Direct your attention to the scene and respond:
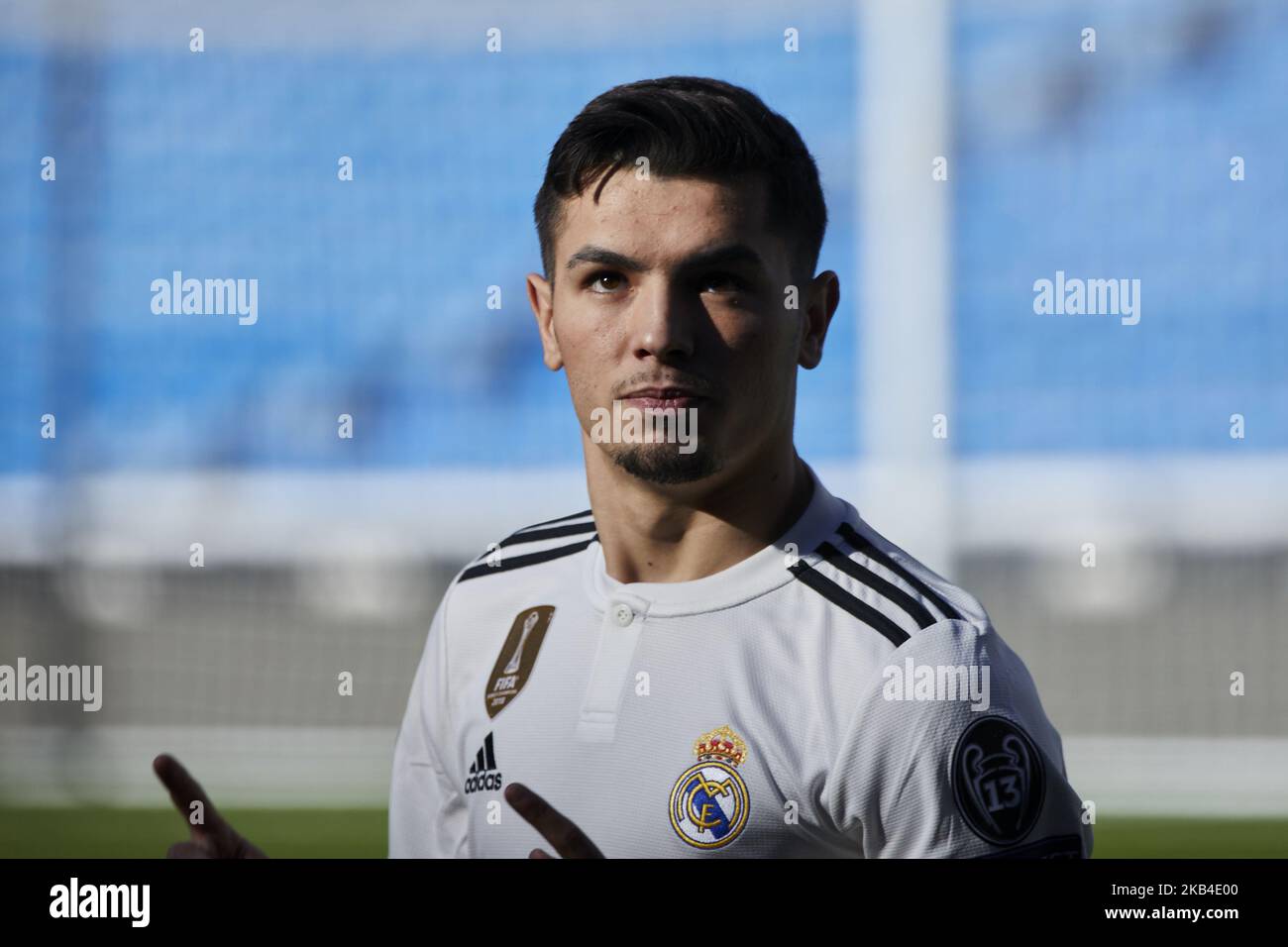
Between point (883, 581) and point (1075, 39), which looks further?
point (1075, 39)

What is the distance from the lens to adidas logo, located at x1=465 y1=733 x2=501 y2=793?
59.6 inches

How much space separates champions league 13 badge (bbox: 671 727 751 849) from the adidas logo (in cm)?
25

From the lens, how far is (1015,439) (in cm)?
198

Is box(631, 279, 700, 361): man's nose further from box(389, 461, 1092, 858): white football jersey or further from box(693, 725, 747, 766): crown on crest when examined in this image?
box(693, 725, 747, 766): crown on crest

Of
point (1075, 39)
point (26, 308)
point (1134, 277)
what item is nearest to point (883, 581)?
point (1134, 277)

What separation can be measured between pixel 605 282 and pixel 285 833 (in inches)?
46.8

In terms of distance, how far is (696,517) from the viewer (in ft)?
5.01

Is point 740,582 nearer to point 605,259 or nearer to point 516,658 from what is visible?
point 516,658

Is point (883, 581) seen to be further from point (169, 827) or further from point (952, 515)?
point (169, 827)

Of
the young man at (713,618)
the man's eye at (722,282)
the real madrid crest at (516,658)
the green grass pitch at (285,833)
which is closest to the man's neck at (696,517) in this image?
the young man at (713,618)

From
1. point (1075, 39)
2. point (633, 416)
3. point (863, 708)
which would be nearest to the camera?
point (863, 708)

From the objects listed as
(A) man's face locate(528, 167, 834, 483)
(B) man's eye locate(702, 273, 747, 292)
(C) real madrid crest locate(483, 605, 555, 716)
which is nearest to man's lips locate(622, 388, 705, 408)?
(A) man's face locate(528, 167, 834, 483)

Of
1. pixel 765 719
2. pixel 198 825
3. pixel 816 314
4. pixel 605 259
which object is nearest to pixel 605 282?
pixel 605 259
